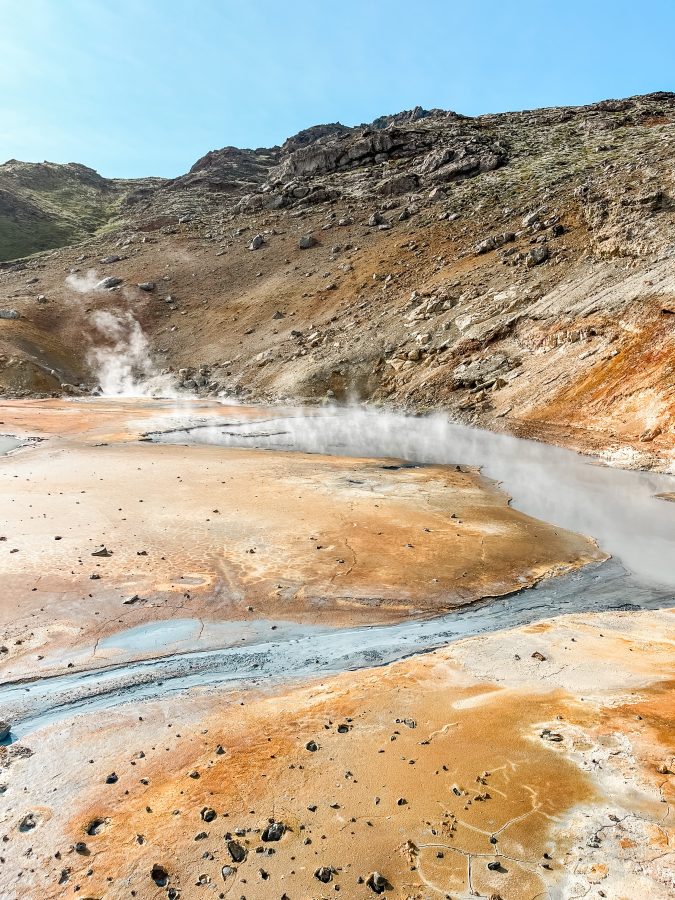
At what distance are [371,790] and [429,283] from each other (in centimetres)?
3453

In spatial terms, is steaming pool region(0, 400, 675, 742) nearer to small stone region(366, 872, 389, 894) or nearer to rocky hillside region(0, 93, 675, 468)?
small stone region(366, 872, 389, 894)

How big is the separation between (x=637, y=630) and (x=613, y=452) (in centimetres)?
1225

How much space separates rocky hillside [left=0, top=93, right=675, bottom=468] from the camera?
23.1 meters

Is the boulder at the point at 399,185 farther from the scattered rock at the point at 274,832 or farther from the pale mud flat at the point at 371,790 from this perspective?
the scattered rock at the point at 274,832

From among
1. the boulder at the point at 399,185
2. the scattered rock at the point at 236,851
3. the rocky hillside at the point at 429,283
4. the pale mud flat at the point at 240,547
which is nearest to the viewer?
the scattered rock at the point at 236,851

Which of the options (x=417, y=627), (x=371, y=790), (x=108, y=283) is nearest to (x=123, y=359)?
(x=108, y=283)

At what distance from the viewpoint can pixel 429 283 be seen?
36000 millimetres

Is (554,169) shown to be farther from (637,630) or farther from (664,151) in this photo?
(637,630)

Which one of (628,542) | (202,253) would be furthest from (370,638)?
(202,253)

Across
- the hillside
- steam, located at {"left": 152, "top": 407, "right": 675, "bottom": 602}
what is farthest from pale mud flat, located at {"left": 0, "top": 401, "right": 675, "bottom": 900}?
the hillside

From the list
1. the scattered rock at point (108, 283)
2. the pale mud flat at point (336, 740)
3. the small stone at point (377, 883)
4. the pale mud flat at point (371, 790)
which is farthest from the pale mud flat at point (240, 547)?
the scattered rock at point (108, 283)

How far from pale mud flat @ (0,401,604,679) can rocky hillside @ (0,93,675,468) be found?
8334mm

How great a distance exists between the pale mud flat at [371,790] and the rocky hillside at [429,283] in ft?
45.4

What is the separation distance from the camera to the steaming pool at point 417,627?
637cm
